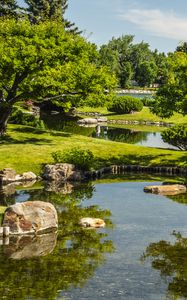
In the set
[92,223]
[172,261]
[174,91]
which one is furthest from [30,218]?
[174,91]

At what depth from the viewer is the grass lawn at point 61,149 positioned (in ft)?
148

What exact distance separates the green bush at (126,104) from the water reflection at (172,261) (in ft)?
254

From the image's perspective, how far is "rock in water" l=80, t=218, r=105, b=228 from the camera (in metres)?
28.4

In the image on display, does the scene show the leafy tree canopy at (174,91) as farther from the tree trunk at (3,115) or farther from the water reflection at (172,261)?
the water reflection at (172,261)

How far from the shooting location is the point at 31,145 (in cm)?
5128

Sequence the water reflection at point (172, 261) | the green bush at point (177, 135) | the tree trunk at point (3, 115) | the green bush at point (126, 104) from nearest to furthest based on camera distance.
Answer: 1. the water reflection at point (172, 261)
2. the green bush at point (177, 135)
3. the tree trunk at point (3, 115)
4. the green bush at point (126, 104)

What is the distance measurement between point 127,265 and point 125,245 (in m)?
2.81

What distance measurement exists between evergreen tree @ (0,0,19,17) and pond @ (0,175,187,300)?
68.6 m

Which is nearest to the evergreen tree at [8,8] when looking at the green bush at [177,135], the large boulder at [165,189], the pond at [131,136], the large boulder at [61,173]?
the pond at [131,136]

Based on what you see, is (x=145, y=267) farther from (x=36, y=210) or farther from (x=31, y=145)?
(x=31, y=145)

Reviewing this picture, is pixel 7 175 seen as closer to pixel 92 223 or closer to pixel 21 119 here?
pixel 92 223

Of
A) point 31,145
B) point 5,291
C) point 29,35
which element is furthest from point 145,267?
point 29,35

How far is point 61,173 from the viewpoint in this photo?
138ft

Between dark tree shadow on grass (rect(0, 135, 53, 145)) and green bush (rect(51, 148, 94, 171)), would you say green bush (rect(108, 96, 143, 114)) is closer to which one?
dark tree shadow on grass (rect(0, 135, 53, 145))
